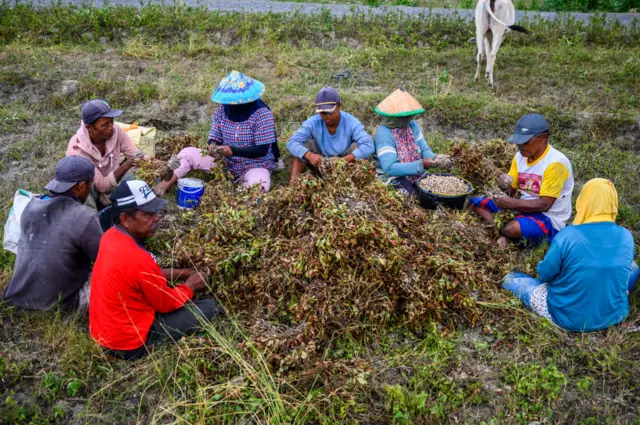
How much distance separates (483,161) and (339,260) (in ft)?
7.65

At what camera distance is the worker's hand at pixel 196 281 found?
362cm

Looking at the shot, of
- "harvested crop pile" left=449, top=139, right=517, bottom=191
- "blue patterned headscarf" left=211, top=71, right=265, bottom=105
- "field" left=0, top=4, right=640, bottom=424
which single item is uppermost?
"blue patterned headscarf" left=211, top=71, right=265, bottom=105

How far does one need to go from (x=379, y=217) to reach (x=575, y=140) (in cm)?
391

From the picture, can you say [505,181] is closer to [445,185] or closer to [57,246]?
[445,185]

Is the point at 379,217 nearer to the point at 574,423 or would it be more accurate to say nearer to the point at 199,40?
the point at 574,423

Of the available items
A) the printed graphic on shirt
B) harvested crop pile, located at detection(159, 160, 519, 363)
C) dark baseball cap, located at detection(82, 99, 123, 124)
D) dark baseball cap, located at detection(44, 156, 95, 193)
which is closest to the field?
harvested crop pile, located at detection(159, 160, 519, 363)

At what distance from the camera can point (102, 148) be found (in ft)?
15.2

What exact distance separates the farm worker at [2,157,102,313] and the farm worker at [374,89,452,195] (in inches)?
100

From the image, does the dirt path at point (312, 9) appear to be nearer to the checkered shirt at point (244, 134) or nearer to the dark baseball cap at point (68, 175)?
the checkered shirt at point (244, 134)

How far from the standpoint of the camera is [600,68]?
8.02 metres

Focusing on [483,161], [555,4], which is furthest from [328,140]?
[555,4]

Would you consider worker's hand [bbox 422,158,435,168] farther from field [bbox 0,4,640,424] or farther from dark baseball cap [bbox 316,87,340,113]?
dark baseball cap [bbox 316,87,340,113]

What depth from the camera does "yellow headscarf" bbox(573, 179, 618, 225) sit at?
3.24m

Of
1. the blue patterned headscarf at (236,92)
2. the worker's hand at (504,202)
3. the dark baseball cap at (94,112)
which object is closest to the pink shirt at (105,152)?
the dark baseball cap at (94,112)
